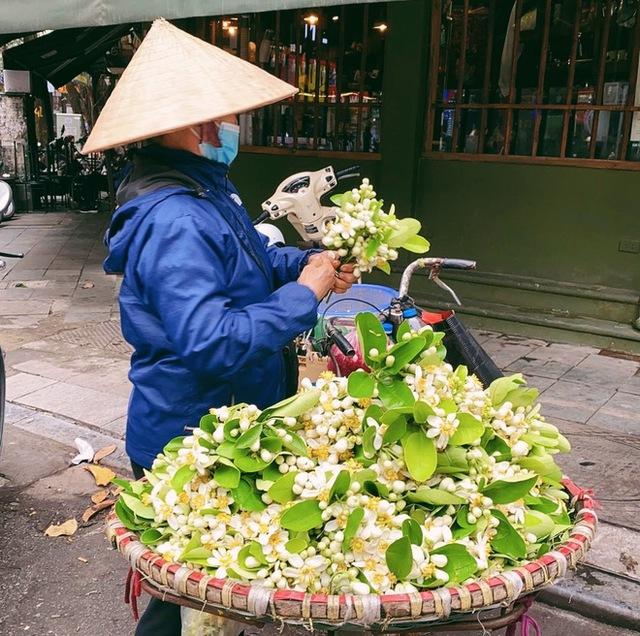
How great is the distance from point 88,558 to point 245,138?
5501 mm

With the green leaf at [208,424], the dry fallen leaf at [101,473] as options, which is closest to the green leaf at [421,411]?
the green leaf at [208,424]

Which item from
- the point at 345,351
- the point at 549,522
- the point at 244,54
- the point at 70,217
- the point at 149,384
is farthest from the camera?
the point at 70,217

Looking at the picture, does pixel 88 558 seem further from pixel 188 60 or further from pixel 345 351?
pixel 188 60

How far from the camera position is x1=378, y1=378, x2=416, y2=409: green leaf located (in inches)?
61.3

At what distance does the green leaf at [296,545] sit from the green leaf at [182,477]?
27cm

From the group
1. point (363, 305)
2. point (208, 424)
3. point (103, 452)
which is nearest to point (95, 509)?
point (103, 452)

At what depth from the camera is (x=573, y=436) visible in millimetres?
4395

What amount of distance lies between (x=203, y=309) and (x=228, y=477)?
1.45ft

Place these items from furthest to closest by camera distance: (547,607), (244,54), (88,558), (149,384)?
(244,54), (88,558), (547,607), (149,384)

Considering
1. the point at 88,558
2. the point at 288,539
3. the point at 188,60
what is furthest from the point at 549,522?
the point at 88,558

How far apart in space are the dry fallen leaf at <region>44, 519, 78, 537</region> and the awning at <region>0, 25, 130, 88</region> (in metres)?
8.14

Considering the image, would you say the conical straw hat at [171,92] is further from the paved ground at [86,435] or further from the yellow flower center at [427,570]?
the paved ground at [86,435]

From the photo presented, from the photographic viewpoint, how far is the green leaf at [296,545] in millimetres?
1451

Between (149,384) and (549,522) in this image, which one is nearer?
(549,522)
